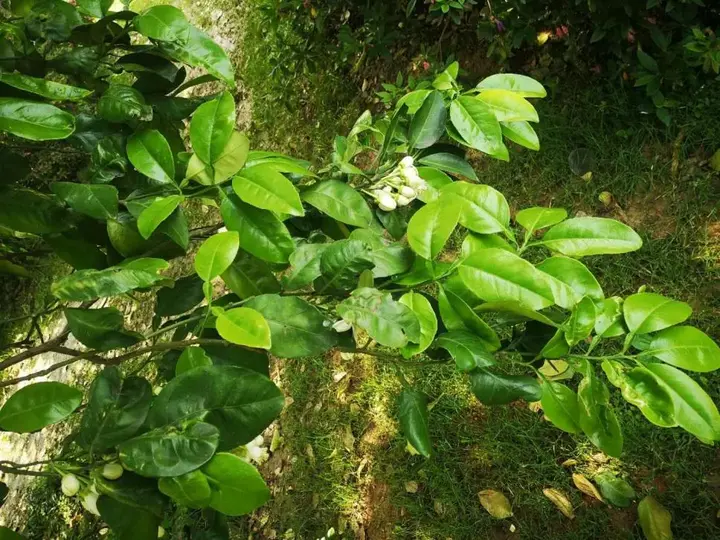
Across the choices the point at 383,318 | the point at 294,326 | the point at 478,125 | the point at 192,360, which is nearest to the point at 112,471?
the point at 192,360

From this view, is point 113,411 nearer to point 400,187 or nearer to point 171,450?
point 171,450

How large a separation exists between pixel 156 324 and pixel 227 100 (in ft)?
1.46

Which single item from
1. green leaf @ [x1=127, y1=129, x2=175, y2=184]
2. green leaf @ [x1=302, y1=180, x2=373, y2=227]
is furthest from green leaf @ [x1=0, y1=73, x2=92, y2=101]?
green leaf @ [x1=302, y1=180, x2=373, y2=227]

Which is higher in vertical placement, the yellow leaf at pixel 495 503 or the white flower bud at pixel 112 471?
the white flower bud at pixel 112 471

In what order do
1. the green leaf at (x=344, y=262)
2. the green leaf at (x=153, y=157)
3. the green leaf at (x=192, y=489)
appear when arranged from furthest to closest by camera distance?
the green leaf at (x=153, y=157) < the green leaf at (x=344, y=262) < the green leaf at (x=192, y=489)

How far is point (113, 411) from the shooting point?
30.4 inches

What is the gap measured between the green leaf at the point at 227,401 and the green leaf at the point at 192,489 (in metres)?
0.05

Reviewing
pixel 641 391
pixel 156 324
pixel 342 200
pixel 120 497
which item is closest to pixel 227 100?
pixel 342 200

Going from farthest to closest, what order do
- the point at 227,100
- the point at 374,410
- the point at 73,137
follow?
the point at 374,410, the point at 73,137, the point at 227,100

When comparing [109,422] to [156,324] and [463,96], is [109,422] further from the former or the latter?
[463,96]

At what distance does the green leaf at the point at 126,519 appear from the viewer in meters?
0.74

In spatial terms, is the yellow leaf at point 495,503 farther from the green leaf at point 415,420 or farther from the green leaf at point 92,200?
the green leaf at point 92,200

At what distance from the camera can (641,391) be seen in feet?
2.47

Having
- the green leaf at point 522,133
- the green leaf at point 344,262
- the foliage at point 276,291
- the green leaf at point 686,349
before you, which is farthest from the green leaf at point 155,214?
the green leaf at point 686,349
